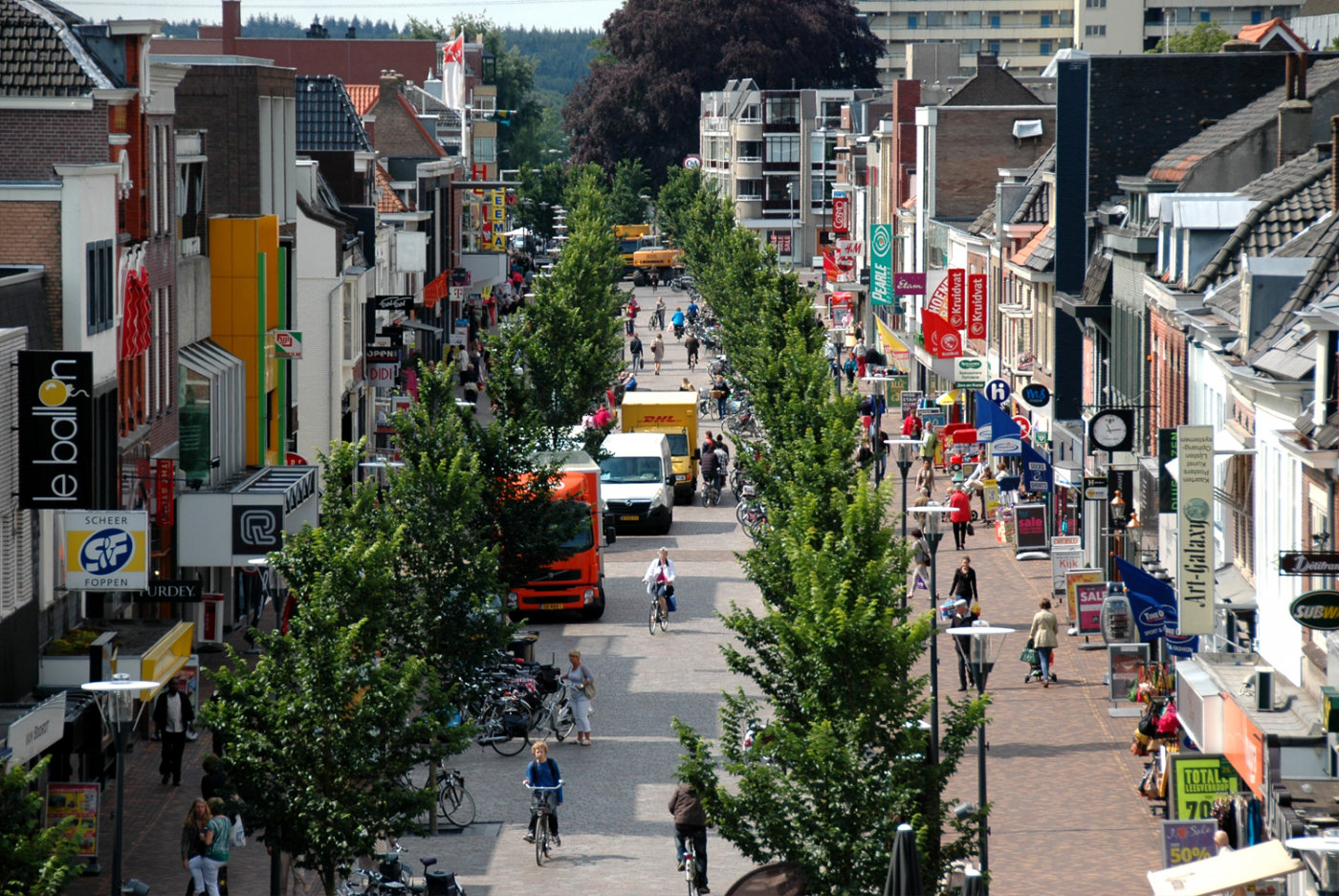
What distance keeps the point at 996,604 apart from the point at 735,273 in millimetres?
39450

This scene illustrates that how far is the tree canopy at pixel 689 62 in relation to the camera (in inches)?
5226

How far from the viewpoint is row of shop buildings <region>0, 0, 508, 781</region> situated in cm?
2286

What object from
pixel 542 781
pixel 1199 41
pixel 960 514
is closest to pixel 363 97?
pixel 960 514

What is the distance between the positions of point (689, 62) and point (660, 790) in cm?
11400

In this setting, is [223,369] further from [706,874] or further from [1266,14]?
[1266,14]

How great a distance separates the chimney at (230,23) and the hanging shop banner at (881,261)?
25.2m

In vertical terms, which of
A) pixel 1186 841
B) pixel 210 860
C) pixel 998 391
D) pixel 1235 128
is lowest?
pixel 210 860

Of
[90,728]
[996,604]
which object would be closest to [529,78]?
[996,604]

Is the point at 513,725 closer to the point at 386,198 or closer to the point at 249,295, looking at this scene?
the point at 249,295

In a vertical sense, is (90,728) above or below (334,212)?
below

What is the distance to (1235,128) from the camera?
36.0 m

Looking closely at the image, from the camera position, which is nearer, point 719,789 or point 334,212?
point 719,789

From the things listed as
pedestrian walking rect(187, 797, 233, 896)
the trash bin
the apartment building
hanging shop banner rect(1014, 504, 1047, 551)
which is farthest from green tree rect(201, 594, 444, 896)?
the apartment building

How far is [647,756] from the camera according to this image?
27.4 m
